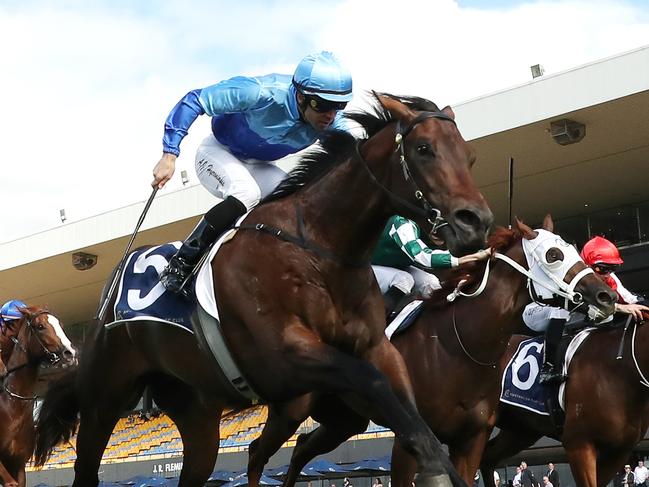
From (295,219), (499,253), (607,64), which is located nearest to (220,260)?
(295,219)

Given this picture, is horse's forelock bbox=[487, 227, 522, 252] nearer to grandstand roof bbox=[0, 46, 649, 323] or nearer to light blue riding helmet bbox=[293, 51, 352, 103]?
light blue riding helmet bbox=[293, 51, 352, 103]

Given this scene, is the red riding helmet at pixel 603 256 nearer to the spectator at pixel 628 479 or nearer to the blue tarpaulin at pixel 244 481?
the spectator at pixel 628 479

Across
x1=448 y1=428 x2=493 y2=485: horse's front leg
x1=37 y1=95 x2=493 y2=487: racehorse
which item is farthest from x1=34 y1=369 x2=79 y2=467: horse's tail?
x1=448 y1=428 x2=493 y2=485: horse's front leg

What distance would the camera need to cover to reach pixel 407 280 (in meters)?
6.84

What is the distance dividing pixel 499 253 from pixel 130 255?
2574mm

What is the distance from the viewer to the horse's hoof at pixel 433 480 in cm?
366

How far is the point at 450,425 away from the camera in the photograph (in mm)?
6207

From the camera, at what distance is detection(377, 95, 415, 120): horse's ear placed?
429 cm

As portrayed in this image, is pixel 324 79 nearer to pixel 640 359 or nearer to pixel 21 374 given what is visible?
pixel 640 359

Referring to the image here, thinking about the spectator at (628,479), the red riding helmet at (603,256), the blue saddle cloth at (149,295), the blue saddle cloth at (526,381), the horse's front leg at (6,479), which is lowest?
the spectator at (628,479)

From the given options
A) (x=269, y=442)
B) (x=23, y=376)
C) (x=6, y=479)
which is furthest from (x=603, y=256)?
(x=23, y=376)

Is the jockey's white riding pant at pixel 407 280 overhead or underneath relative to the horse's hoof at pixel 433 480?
underneath

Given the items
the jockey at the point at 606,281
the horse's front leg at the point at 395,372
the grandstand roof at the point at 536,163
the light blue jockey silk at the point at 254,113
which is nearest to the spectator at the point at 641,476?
the grandstand roof at the point at 536,163

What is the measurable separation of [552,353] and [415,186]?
→ 4084mm
